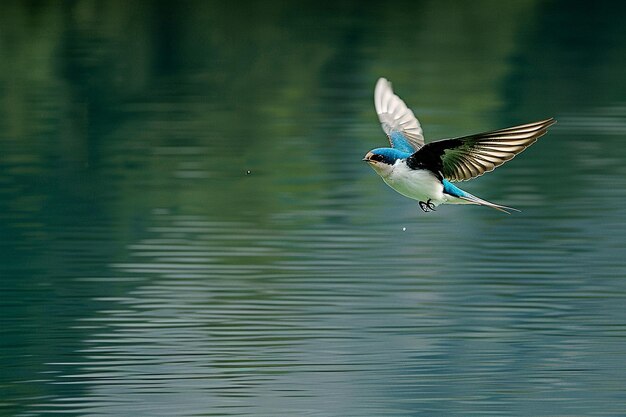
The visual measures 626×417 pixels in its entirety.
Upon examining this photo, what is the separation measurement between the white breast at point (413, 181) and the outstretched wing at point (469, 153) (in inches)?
1.8

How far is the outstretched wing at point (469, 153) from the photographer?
22.0ft

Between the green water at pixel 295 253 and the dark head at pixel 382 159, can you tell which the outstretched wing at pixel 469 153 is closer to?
the dark head at pixel 382 159

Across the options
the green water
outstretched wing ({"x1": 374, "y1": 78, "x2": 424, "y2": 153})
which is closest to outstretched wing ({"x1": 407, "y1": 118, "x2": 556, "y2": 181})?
outstretched wing ({"x1": 374, "y1": 78, "x2": 424, "y2": 153})

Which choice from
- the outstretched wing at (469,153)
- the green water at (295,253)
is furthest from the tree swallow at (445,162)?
the green water at (295,253)

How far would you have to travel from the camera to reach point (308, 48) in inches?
1001

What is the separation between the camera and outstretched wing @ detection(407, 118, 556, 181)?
672 centimetres

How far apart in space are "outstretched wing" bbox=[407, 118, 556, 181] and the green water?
1.16 m

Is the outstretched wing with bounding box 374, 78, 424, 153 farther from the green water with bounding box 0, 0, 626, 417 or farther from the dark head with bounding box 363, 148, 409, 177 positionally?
the green water with bounding box 0, 0, 626, 417

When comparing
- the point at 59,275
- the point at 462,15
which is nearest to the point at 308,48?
the point at 462,15

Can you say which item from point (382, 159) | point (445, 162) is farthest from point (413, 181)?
point (445, 162)

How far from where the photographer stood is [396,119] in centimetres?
806

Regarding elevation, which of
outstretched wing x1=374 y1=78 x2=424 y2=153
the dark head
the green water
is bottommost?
the green water

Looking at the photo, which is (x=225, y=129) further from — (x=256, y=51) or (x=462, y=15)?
(x=462, y=15)

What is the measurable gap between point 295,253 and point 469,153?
3992 millimetres
